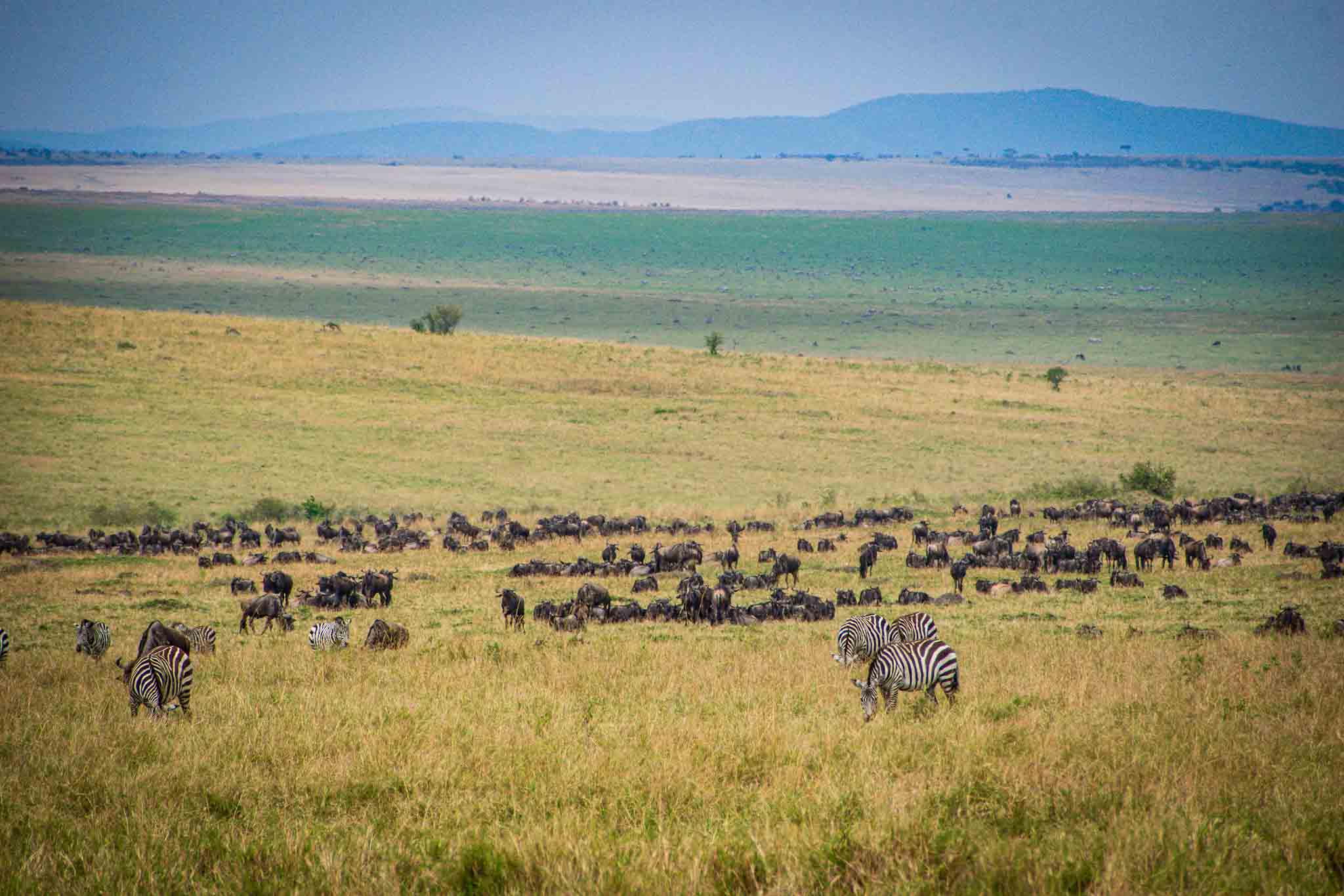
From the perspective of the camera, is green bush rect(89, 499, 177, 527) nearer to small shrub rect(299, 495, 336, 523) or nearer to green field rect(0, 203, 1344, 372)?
small shrub rect(299, 495, 336, 523)

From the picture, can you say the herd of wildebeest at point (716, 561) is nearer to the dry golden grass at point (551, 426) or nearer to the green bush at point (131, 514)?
the green bush at point (131, 514)

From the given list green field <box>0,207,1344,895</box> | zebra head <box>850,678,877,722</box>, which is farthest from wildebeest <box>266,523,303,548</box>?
zebra head <box>850,678,877,722</box>

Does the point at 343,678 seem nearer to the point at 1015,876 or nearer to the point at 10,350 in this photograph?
the point at 1015,876

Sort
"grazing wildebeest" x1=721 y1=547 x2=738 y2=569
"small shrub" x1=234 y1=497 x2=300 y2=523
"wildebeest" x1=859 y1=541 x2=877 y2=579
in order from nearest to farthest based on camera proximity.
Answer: "wildebeest" x1=859 y1=541 x2=877 y2=579, "grazing wildebeest" x1=721 y1=547 x2=738 y2=569, "small shrub" x1=234 y1=497 x2=300 y2=523

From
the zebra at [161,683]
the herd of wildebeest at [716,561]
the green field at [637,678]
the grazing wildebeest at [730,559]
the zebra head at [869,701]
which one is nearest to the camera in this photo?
the green field at [637,678]

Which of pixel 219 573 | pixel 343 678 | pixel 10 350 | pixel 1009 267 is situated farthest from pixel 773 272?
pixel 343 678

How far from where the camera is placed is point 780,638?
17.9m

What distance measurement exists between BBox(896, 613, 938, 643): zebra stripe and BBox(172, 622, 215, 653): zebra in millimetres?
9957

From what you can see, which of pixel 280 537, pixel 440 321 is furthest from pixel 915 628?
pixel 440 321

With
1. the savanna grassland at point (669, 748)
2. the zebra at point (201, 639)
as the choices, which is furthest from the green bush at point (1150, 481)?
the zebra at point (201, 639)

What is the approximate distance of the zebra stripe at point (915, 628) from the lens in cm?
1462

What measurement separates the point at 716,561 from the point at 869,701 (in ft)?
63.6

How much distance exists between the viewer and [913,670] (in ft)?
37.7

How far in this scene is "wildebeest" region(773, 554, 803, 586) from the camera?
2659 centimetres
